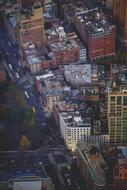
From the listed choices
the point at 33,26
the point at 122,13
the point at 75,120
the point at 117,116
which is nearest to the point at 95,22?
the point at 122,13

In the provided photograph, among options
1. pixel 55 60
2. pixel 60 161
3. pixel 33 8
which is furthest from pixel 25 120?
pixel 33 8

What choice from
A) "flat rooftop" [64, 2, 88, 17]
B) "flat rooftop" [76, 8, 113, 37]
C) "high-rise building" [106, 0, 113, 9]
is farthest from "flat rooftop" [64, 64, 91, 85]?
"high-rise building" [106, 0, 113, 9]

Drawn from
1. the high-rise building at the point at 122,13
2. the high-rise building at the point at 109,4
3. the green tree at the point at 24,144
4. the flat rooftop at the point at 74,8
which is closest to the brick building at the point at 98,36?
the high-rise building at the point at 122,13

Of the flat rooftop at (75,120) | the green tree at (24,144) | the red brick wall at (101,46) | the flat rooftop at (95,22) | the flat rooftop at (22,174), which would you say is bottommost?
the flat rooftop at (22,174)

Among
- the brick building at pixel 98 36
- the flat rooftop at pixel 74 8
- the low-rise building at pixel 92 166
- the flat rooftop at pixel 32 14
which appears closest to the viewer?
the low-rise building at pixel 92 166

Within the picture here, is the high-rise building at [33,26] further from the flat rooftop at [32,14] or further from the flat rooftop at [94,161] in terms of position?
the flat rooftop at [94,161]

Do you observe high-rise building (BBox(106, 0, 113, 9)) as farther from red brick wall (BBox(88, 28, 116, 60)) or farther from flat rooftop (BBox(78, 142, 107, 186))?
flat rooftop (BBox(78, 142, 107, 186))

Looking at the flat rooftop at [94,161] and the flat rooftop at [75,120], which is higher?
the flat rooftop at [75,120]
